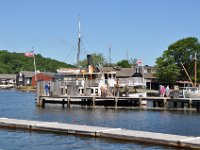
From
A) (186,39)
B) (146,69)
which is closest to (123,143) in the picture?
(186,39)

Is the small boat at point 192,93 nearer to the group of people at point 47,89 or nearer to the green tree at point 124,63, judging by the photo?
the group of people at point 47,89

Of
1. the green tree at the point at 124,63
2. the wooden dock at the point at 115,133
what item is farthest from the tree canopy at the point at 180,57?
the wooden dock at the point at 115,133

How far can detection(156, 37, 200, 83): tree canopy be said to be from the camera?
11094cm

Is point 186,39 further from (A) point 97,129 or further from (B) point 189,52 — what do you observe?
(A) point 97,129

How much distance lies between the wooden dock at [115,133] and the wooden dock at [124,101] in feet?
92.1

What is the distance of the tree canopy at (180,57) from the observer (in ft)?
364

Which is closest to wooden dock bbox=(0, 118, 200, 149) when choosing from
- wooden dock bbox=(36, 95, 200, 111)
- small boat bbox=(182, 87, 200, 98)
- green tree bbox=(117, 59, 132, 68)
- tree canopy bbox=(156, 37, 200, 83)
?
wooden dock bbox=(36, 95, 200, 111)

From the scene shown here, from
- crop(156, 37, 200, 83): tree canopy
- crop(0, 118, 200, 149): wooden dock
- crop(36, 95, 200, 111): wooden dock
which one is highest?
crop(156, 37, 200, 83): tree canopy

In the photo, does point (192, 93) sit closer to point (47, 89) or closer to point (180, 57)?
point (47, 89)

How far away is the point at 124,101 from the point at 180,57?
190 ft

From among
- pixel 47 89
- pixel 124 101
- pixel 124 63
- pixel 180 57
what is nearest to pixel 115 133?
pixel 124 101

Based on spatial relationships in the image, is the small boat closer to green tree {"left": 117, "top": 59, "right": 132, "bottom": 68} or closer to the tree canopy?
the tree canopy

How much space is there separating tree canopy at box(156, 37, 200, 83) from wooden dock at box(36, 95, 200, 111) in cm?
5016

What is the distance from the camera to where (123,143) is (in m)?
24.7
